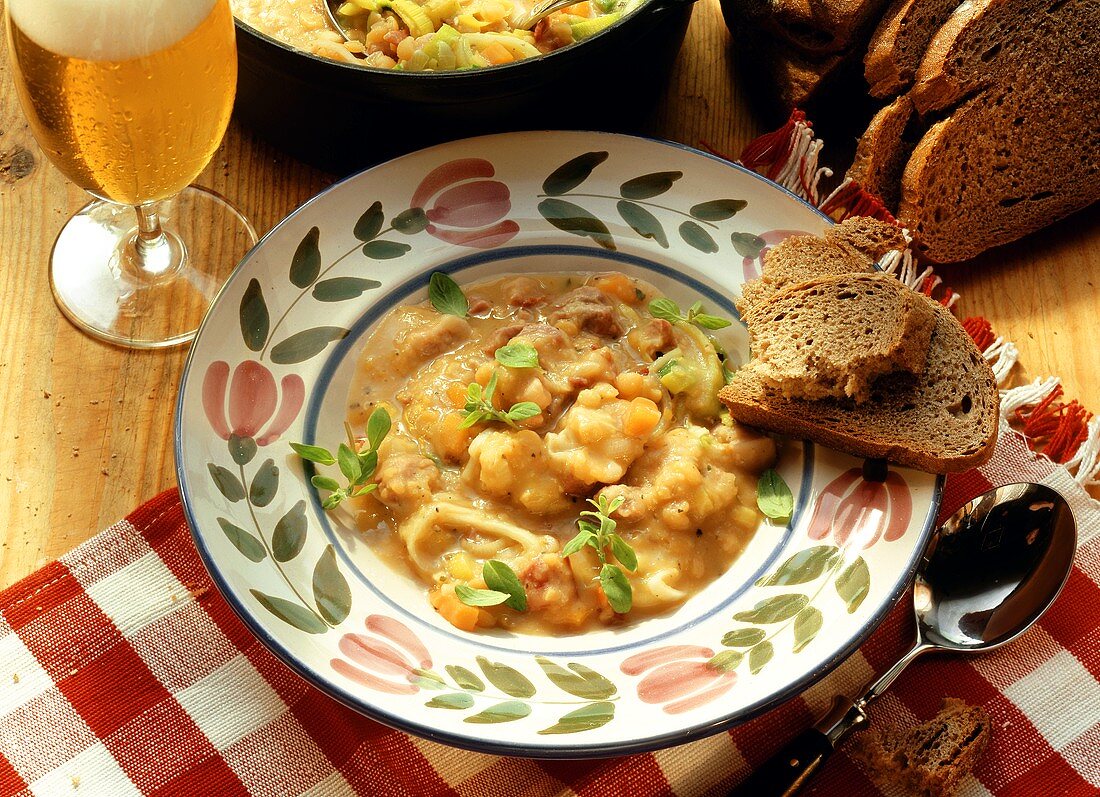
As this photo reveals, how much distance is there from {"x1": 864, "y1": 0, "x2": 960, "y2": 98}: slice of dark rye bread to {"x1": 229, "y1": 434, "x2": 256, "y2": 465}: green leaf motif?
1948 mm

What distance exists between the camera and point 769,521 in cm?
257

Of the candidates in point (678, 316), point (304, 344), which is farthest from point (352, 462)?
point (678, 316)

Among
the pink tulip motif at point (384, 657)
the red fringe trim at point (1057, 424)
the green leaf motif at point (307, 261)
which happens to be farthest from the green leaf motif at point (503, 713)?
the red fringe trim at point (1057, 424)

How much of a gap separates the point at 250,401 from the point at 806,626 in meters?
1.33

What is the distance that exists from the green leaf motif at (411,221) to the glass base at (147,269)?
0.54 meters

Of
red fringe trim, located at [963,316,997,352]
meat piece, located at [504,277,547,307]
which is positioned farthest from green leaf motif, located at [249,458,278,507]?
red fringe trim, located at [963,316,997,352]

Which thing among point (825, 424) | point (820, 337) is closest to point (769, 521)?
point (825, 424)

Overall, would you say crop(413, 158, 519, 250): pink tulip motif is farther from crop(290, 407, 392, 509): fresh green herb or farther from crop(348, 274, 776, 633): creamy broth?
crop(290, 407, 392, 509): fresh green herb

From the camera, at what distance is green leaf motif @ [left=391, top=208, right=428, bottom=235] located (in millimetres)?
2875

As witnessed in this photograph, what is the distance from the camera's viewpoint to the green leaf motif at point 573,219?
294 cm

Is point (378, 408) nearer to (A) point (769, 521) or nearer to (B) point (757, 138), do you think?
(A) point (769, 521)

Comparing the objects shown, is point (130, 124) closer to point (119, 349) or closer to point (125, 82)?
point (125, 82)

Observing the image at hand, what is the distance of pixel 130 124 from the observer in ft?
7.68

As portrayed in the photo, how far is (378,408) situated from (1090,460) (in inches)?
70.7
